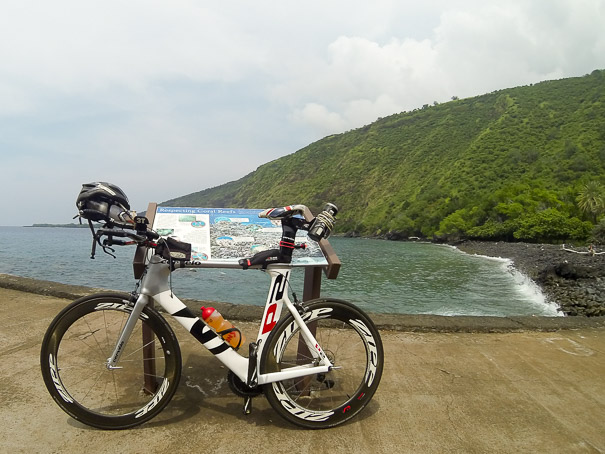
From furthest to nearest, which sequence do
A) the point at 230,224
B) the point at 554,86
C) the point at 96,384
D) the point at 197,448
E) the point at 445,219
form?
the point at 554,86 < the point at 445,219 < the point at 230,224 < the point at 96,384 < the point at 197,448

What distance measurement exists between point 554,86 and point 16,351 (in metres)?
126

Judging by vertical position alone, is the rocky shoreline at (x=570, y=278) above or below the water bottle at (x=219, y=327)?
below

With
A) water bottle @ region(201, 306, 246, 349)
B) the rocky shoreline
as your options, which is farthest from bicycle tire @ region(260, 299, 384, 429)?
the rocky shoreline

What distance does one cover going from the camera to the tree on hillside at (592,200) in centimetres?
5625

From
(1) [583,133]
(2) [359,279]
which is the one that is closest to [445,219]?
(1) [583,133]

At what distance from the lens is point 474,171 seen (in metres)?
84.9

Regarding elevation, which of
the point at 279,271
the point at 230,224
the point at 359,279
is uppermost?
the point at 230,224

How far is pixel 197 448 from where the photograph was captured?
2.44 meters

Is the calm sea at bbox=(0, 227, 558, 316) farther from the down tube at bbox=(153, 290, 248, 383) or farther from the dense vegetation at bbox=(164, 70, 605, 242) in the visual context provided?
the dense vegetation at bbox=(164, 70, 605, 242)

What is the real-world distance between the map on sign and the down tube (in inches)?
12.9

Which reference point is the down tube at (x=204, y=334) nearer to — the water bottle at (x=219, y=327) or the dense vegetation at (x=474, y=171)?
the water bottle at (x=219, y=327)

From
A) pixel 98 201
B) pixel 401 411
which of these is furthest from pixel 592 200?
pixel 98 201

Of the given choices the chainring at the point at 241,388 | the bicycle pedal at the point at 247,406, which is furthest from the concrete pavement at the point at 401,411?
the chainring at the point at 241,388

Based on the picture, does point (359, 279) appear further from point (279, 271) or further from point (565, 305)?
point (279, 271)
